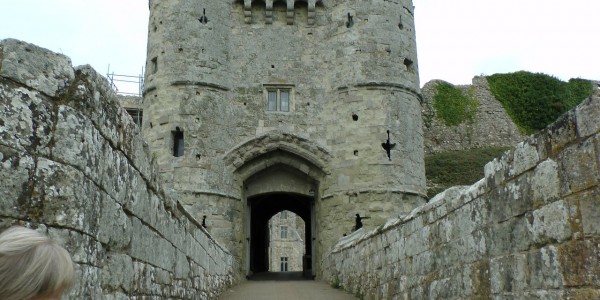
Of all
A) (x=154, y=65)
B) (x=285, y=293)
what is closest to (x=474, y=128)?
(x=154, y=65)

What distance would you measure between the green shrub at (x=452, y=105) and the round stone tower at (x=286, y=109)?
13.0 m

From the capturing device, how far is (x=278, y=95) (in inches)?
652

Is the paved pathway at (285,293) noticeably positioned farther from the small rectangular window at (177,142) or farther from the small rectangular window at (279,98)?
the small rectangular window at (279,98)

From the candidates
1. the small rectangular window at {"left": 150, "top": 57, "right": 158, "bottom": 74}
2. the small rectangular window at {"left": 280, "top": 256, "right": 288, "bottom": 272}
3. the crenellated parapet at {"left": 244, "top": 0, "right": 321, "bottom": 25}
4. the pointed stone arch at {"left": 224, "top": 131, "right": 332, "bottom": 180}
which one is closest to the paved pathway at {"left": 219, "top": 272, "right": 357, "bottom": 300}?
the pointed stone arch at {"left": 224, "top": 131, "right": 332, "bottom": 180}

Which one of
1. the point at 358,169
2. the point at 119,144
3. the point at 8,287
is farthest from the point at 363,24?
the point at 8,287

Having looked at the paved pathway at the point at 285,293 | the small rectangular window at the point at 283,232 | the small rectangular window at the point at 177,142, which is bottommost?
the paved pathway at the point at 285,293

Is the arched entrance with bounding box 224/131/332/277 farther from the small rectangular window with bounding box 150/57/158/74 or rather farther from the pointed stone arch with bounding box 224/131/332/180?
the small rectangular window with bounding box 150/57/158/74

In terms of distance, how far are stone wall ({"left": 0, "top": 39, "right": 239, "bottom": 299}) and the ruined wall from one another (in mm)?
26074

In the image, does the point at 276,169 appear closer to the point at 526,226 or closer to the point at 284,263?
the point at 526,226

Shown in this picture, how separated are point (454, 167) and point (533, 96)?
8644 mm

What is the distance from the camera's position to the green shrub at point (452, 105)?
1169 inches

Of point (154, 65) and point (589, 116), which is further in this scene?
point (154, 65)

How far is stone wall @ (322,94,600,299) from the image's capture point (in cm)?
286

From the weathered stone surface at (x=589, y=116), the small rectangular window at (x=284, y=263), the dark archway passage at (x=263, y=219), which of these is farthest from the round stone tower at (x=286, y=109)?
the small rectangular window at (x=284, y=263)
